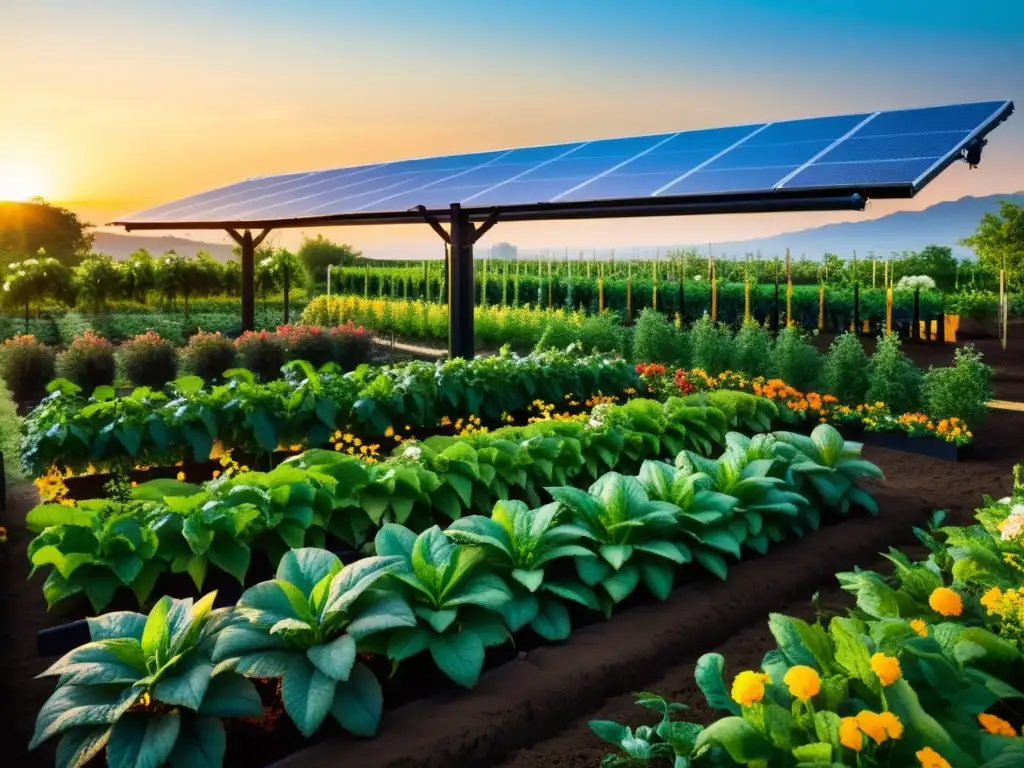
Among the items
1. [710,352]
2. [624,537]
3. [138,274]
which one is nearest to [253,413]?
[624,537]

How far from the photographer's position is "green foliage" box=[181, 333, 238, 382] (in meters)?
12.1

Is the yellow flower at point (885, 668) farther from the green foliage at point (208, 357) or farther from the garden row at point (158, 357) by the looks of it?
the green foliage at point (208, 357)

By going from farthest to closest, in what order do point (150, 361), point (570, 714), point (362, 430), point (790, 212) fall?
1. point (150, 361)
2. point (790, 212)
3. point (362, 430)
4. point (570, 714)

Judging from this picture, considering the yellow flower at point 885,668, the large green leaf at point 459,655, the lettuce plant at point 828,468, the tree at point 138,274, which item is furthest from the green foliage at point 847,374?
the tree at point 138,274

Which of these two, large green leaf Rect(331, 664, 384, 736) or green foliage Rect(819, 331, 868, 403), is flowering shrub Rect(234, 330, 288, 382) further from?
large green leaf Rect(331, 664, 384, 736)

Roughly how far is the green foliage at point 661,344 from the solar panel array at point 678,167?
198 cm

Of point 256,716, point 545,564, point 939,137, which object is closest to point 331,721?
point 256,716

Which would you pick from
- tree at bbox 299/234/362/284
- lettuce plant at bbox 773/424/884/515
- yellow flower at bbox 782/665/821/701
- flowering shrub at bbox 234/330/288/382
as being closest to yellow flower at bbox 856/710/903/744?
yellow flower at bbox 782/665/821/701

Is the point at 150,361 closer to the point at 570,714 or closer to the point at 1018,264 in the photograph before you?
the point at 570,714

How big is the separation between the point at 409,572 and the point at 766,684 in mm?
1199

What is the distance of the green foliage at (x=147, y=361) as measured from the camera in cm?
1188

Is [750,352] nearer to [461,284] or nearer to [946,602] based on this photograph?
[461,284]

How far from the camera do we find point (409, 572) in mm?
3039

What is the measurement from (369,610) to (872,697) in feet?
4.69
